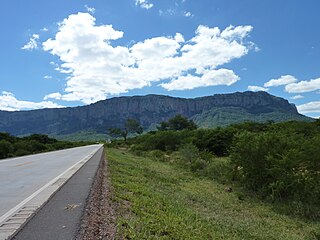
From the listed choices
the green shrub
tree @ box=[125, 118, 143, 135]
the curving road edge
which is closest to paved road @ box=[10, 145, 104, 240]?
the curving road edge

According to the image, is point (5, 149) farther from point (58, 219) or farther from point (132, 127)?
point (132, 127)

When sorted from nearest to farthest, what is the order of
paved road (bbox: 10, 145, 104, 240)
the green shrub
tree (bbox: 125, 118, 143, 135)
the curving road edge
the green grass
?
paved road (bbox: 10, 145, 104, 240), the curving road edge, the green grass, the green shrub, tree (bbox: 125, 118, 143, 135)

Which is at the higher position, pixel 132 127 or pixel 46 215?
pixel 132 127

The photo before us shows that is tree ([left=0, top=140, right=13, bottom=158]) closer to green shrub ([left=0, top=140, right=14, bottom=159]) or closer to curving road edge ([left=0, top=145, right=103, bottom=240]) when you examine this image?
green shrub ([left=0, top=140, right=14, bottom=159])

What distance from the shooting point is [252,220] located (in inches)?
447

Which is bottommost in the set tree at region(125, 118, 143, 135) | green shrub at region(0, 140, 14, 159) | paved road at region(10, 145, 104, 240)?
green shrub at region(0, 140, 14, 159)

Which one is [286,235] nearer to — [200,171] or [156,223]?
[156,223]

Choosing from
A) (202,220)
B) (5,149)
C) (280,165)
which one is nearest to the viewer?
(202,220)

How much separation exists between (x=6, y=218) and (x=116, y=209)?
2.37 meters

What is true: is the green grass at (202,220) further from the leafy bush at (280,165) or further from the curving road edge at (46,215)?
the leafy bush at (280,165)

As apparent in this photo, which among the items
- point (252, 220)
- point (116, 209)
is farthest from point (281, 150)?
point (116, 209)

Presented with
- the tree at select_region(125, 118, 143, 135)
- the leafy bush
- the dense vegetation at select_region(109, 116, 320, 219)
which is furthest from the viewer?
the tree at select_region(125, 118, 143, 135)

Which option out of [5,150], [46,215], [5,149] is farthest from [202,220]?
[5,149]

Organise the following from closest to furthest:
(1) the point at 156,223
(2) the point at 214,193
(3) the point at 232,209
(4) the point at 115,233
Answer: (4) the point at 115,233, (1) the point at 156,223, (3) the point at 232,209, (2) the point at 214,193
